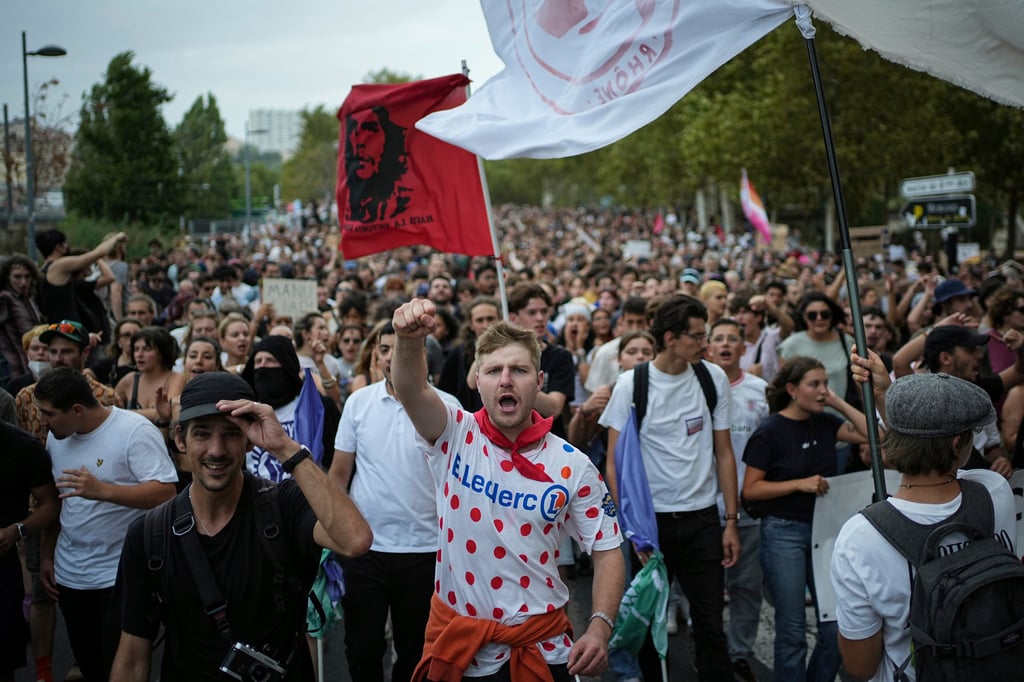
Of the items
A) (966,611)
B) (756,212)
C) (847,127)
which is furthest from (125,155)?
(966,611)

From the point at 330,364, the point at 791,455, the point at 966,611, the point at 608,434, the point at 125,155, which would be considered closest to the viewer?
the point at 966,611

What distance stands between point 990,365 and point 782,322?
8.21 feet

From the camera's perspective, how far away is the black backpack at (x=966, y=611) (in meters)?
2.82

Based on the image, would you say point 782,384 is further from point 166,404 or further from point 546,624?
point 166,404

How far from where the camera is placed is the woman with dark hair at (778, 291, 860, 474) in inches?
290

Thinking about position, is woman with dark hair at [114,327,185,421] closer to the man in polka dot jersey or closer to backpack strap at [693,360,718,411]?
backpack strap at [693,360,718,411]

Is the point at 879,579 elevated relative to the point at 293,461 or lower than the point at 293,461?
lower

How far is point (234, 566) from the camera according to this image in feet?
11.0

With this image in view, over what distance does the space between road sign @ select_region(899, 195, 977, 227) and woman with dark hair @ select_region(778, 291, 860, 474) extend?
774 centimetres

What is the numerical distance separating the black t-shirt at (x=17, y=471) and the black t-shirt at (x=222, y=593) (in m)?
1.68

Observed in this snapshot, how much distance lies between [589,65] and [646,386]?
186 cm

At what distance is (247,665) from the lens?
329cm

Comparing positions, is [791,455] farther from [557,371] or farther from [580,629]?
[580,629]

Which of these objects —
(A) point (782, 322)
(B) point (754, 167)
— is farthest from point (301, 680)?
(B) point (754, 167)
